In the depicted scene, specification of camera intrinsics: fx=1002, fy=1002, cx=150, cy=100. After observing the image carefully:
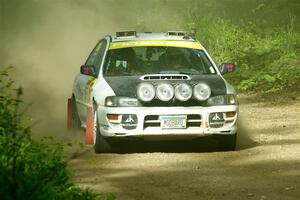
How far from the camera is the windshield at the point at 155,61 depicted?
1448 cm

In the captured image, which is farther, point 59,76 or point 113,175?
point 59,76

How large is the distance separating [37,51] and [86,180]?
24.5m

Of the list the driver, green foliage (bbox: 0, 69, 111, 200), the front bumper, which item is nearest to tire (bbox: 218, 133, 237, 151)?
the front bumper

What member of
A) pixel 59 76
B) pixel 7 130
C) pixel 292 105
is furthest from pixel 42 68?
pixel 7 130

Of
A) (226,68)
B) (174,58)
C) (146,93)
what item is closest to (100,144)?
(146,93)

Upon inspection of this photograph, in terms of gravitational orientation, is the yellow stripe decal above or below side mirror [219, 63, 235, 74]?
above

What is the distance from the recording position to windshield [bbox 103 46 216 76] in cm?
1448

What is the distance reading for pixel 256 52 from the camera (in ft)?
86.1

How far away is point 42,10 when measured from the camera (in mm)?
45188

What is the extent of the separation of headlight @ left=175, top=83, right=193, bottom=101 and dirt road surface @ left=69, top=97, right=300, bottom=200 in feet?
2.59

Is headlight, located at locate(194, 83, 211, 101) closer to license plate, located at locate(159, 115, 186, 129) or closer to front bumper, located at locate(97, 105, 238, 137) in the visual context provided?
front bumper, located at locate(97, 105, 238, 137)

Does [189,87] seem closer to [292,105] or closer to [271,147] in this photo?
[271,147]

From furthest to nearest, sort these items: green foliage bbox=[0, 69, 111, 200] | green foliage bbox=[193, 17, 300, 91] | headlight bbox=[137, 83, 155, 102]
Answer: green foliage bbox=[193, 17, 300, 91], headlight bbox=[137, 83, 155, 102], green foliage bbox=[0, 69, 111, 200]

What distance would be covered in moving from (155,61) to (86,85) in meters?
1.12
